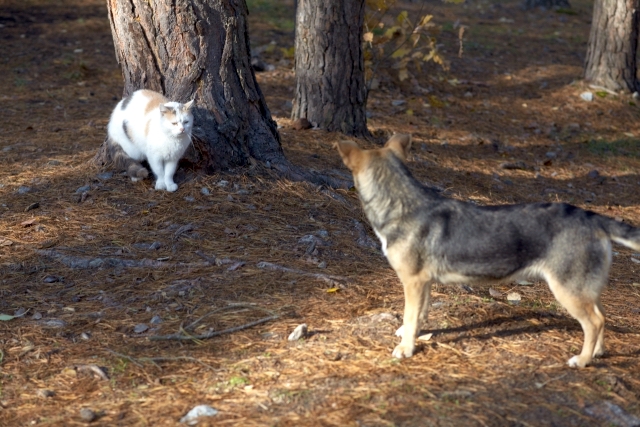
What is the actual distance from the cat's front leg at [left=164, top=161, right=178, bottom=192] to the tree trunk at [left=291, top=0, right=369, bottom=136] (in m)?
2.84

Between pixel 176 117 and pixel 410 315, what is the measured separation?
289 centimetres

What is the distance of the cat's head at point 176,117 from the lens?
6.07 metres

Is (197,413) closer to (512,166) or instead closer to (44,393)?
(44,393)

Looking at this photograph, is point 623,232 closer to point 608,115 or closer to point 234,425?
point 234,425

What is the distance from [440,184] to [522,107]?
4386 millimetres

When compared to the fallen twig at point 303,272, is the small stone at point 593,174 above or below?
below

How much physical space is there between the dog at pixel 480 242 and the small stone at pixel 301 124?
4.39 meters

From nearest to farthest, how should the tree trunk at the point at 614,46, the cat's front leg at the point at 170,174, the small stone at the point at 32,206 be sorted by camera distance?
the small stone at the point at 32,206, the cat's front leg at the point at 170,174, the tree trunk at the point at 614,46

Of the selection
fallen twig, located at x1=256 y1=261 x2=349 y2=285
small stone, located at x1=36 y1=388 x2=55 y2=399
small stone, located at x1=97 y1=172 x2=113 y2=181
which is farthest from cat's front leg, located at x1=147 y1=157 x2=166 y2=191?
small stone, located at x1=36 y1=388 x2=55 y2=399

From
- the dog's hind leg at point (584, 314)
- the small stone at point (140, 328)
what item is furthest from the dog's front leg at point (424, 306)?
the small stone at point (140, 328)

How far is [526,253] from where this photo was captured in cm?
415

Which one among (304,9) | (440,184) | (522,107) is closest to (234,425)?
(440,184)

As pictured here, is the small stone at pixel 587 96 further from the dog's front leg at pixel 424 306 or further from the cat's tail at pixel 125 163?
the dog's front leg at pixel 424 306

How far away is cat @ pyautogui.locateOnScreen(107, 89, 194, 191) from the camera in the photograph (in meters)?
6.13
